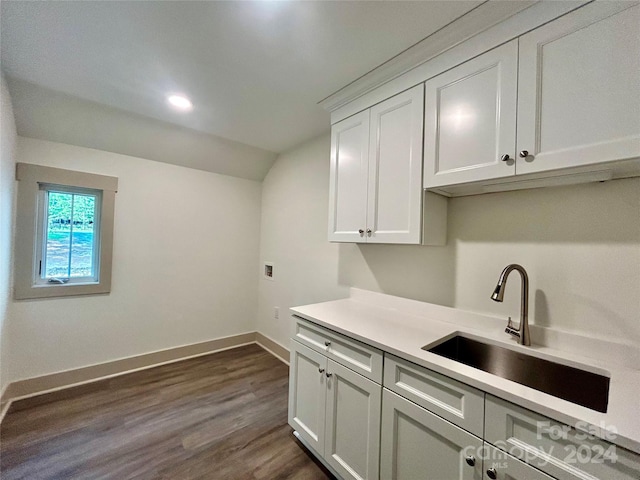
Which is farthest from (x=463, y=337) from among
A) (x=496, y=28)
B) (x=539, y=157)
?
(x=496, y=28)

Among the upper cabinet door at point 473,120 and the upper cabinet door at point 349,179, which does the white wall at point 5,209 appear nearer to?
the upper cabinet door at point 349,179

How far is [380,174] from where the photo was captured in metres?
1.65

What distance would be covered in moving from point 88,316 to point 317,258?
2.26m

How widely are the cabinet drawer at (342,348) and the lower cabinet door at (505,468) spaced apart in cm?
46

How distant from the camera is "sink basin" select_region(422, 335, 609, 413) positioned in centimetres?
104

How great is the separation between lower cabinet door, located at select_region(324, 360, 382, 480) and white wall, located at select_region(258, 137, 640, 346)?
29.7 inches

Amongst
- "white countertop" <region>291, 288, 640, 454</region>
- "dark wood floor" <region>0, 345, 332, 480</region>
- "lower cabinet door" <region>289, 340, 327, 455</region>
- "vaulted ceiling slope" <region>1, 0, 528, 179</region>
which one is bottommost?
"dark wood floor" <region>0, 345, 332, 480</region>

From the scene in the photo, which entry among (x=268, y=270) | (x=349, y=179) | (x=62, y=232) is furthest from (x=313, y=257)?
(x=62, y=232)

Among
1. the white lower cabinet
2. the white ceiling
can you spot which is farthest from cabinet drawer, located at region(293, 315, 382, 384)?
the white ceiling

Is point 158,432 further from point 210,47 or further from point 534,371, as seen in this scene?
point 210,47

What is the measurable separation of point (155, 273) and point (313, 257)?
175 cm

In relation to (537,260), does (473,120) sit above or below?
above

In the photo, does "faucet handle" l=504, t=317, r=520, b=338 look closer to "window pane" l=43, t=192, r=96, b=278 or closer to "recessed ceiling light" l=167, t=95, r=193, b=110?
"recessed ceiling light" l=167, t=95, r=193, b=110

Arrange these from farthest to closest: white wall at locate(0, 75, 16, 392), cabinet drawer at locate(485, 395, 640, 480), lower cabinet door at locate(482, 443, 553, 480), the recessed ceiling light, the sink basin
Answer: the recessed ceiling light
white wall at locate(0, 75, 16, 392)
the sink basin
lower cabinet door at locate(482, 443, 553, 480)
cabinet drawer at locate(485, 395, 640, 480)
